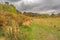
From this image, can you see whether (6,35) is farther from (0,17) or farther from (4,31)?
(0,17)

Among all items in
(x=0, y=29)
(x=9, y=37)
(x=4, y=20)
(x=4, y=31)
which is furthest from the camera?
(x=4, y=20)

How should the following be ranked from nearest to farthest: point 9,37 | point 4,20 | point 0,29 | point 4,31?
point 9,37 < point 4,31 < point 0,29 < point 4,20

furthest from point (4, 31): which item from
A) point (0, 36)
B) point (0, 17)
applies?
point (0, 17)

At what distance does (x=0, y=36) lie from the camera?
740 inches

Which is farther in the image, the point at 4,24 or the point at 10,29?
the point at 4,24

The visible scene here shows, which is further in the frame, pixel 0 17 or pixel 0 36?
pixel 0 17

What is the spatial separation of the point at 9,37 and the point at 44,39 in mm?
4322

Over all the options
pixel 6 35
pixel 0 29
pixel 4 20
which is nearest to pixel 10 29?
pixel 6 35

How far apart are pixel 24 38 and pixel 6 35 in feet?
4.81

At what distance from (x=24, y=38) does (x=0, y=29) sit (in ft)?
10.2

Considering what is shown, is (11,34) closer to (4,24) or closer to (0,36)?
(0,36)

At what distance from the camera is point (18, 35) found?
1709cm

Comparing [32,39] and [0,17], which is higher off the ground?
[0,17]

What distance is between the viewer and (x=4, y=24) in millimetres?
20703
